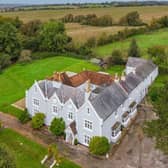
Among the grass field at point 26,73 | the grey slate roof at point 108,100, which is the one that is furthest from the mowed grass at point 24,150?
the grey slate roof at point 108,100

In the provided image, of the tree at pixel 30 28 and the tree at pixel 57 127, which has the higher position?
the tree at pixel 30 28

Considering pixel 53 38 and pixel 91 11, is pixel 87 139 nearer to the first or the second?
pixel 53 38

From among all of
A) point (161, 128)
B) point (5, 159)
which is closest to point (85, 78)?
point (161, 128)

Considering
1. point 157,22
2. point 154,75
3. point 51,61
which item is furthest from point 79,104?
point 157,22

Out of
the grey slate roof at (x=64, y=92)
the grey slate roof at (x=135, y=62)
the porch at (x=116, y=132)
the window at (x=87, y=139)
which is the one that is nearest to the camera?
the window at (x=87, y=139)

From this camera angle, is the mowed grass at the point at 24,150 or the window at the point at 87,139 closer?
the mowed grass at the point at 24,150

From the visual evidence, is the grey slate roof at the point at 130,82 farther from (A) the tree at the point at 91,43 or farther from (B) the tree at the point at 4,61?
(A) the tree at the point at 91,43

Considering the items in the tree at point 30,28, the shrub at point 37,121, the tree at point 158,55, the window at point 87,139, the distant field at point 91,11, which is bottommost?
the window at point 87,139

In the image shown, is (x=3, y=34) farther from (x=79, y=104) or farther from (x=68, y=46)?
(x=79, y=104)
